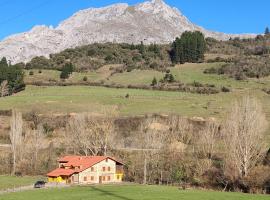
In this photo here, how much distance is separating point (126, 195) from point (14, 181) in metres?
27.6

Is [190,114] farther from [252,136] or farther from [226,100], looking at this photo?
[252,136]

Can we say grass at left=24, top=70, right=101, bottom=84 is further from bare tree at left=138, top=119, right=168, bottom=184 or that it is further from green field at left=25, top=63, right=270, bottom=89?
bare tree at left=138, top=119, right=168, bottom=184

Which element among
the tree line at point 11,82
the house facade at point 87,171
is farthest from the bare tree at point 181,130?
the tree line at point 11,82

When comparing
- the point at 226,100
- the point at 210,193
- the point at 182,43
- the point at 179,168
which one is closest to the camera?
the point at 210,193

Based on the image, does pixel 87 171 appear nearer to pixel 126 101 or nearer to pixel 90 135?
pixel 90 135

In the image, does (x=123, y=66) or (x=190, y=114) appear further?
(x=123, y=66)

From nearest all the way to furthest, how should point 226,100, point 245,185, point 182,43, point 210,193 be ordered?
point 210,193 < point 245,185 < point 226,100 < point 182,43

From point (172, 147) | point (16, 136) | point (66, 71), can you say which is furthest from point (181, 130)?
point (66, 71)

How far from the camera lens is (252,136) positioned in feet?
233

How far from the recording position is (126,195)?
194 ft

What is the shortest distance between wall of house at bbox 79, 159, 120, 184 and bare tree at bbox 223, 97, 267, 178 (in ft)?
66.5

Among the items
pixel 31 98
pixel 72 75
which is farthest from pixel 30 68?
pixel 31 98

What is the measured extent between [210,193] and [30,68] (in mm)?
115711

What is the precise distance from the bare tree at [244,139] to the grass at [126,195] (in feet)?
29.2
